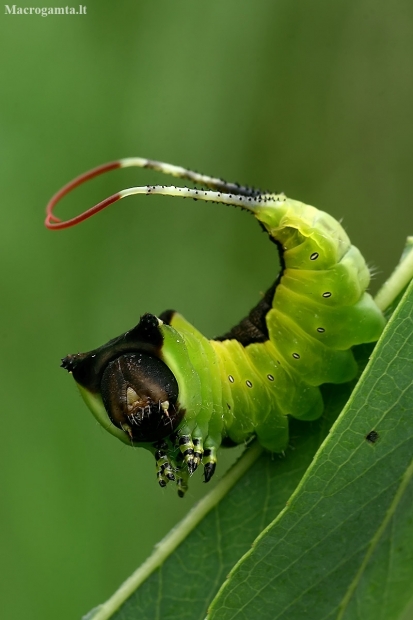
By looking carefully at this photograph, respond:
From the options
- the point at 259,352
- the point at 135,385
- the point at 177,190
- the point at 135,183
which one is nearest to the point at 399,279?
the point at 259,352

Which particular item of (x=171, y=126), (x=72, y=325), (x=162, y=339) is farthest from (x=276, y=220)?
(x=171, y=126)

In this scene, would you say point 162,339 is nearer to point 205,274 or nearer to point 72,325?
point 72,325

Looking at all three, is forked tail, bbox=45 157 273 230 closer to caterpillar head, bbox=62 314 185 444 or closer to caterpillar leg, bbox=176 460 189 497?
caterpillar head, bbox=62 314 185 444

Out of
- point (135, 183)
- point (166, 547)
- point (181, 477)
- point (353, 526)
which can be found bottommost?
point (166, 547)

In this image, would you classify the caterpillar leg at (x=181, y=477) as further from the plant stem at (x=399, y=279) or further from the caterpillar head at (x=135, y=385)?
the plant stem at (x=399, y=279)

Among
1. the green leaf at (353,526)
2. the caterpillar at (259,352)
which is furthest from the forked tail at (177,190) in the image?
the green leaf at (353,526)

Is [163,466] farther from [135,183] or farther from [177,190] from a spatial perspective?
[135,183]
